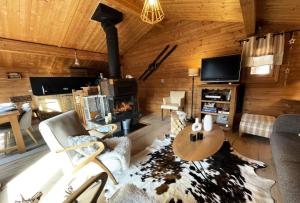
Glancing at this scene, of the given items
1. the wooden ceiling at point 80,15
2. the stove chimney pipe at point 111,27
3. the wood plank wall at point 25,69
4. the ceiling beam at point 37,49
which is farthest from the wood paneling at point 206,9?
the wood plank wall at point 25,69

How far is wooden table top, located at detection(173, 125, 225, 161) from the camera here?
153cm

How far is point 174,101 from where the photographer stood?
4.16 m

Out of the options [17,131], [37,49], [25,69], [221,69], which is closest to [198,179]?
[221,69]

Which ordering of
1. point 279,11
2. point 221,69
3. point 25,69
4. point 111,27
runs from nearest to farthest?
point 279,11, point 221,69, point 111,27, point 25,69

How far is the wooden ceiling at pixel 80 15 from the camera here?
2.37 metres

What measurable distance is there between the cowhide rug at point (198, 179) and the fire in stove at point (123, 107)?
1786mm

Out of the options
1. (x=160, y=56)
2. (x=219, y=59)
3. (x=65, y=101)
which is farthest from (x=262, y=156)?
(x=65, y=101)

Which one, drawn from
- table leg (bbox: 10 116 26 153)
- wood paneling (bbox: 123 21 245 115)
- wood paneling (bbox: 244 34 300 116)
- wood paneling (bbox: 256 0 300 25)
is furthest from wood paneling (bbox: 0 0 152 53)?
wood paneling (bbox: 244 34 300 116)

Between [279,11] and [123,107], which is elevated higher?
[279,11]

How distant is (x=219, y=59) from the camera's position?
10.5ft

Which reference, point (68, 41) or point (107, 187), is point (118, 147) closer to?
point (107, 187)

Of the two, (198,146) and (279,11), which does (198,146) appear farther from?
(279,11)

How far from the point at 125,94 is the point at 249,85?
3116mm

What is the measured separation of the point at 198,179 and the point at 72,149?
1.59m
